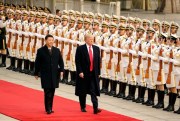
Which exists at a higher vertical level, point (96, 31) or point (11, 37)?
point (96, 31)

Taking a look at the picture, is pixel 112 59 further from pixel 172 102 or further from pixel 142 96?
pixel 172 102

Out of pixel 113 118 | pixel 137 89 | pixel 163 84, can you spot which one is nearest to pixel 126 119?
pixel 113 118

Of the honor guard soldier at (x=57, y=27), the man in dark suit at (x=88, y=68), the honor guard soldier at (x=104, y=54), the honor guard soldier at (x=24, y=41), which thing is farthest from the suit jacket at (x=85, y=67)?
the honor guard soldier at (x=24, y=41)

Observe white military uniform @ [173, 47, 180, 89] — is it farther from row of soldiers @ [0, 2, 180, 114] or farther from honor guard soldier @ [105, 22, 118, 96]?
honor guard soldier @ [105, 22, 118, 96]

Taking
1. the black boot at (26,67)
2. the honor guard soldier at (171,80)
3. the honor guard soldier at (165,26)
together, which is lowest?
the black boot at (26,67)

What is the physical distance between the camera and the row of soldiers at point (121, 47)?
22219 mm

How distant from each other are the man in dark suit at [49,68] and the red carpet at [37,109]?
1.32 feet

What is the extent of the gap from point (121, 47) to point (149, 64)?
1.22m

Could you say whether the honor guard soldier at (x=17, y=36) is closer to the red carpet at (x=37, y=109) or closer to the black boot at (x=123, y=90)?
the red carpet at (x=37, y=109)

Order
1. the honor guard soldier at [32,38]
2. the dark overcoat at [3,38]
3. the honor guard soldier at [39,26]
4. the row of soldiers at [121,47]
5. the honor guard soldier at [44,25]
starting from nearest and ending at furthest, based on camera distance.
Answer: the row of soldiers at [121,47], the honor guard soldier at [44,25], the honor guard soldier at [39,26], the honor guard soldier at [32,38], the dark overcoat at [3,38]

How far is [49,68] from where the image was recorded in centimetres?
2048

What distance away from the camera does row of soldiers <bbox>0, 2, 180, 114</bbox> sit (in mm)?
22219

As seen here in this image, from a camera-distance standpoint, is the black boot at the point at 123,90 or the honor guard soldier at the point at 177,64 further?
the black boot at the point at 123,90

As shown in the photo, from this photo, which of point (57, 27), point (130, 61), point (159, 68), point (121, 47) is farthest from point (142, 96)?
point (57, 27)
